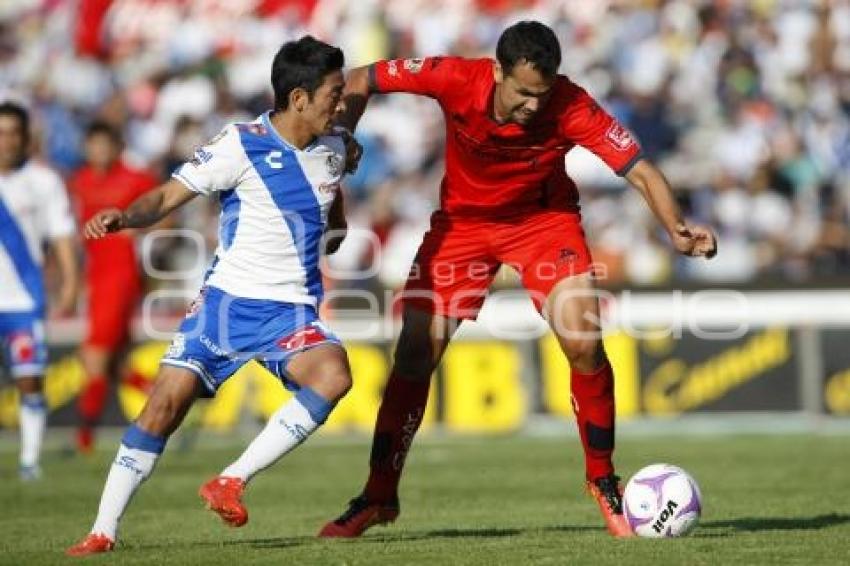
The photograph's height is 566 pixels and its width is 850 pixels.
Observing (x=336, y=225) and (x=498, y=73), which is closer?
(x=498, y=73)

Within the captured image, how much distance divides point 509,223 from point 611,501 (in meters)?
1.58

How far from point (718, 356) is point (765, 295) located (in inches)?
33.2

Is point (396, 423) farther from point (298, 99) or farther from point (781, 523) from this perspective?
point (781, 523)

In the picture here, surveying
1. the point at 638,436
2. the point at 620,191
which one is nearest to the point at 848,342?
the point at 638,436

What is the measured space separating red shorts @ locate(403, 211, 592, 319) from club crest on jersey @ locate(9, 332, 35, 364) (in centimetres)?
558

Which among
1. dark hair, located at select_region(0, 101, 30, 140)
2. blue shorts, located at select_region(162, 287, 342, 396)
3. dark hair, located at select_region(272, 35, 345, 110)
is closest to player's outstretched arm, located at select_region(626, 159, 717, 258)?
dark hair, located at select_region(272, 35, 345, 110)

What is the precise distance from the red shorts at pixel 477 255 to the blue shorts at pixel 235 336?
111 cm

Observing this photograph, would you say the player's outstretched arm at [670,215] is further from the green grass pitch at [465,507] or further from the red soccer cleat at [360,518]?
the red soccer cleat at [360,518]

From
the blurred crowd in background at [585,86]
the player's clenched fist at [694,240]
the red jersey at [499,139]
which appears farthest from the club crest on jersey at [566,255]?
the blurred crowd in background at [585,86]

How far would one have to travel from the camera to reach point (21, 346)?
14.2 meters

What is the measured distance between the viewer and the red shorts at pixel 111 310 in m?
17.1

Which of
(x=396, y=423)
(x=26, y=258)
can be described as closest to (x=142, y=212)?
(x=396, y=423)

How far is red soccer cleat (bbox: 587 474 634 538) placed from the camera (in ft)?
29.6

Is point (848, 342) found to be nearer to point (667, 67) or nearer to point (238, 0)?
point (667, 67)
